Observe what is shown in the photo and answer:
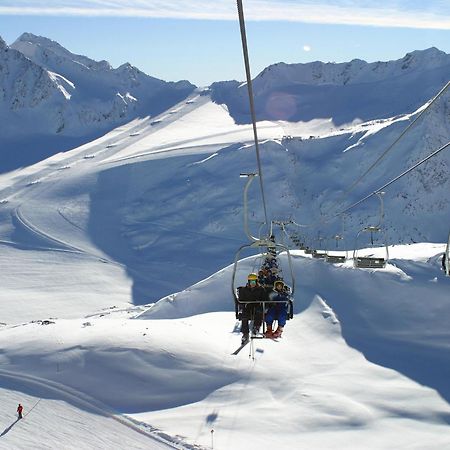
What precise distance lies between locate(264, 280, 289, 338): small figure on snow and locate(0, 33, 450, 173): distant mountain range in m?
126

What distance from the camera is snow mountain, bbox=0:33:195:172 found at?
14712 centimetres

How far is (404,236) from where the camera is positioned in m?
105

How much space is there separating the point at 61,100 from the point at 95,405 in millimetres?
143824

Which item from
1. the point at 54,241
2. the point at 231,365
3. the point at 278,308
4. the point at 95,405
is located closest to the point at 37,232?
the point at 54,241

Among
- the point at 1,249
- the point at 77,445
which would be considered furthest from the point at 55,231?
the point at 77,445

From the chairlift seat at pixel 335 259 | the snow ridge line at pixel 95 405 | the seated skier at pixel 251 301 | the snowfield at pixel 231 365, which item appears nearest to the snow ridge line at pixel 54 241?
the snowfield at pixel 231 365

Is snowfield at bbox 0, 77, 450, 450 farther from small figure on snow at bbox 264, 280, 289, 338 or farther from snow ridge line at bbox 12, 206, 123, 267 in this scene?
snow ridge line at bbox 12, 206, 123, 267

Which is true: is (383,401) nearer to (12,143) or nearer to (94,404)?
(94,404)

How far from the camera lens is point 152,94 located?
177375 mm

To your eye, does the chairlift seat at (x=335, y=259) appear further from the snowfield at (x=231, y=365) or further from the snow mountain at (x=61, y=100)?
the snow mountain at (x=61, y=100)

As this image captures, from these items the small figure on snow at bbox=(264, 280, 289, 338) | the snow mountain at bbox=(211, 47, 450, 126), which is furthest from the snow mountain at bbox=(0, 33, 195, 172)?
the small figure on snow at bbox=(264, 280, 289, 338)

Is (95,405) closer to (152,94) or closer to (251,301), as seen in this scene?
(251,301)

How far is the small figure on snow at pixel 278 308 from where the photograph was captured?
15.3 m

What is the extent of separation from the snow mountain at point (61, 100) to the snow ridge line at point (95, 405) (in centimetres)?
10915
